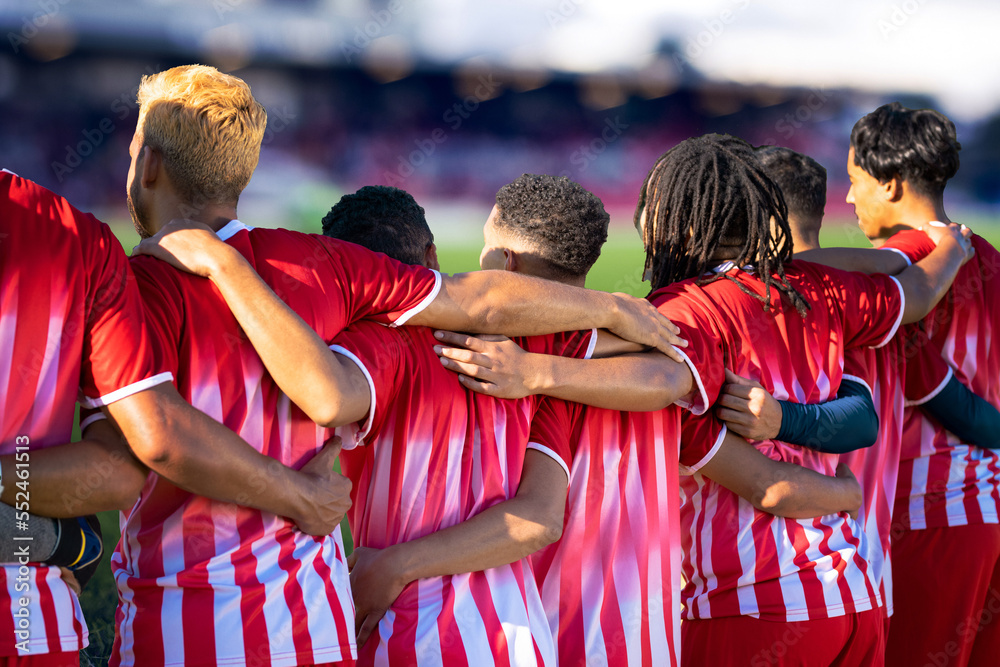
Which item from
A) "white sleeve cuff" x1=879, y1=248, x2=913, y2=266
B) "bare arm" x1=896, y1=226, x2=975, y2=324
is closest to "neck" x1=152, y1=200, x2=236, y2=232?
"bare arm" x1=896, y1=226, x2=975, y2=324

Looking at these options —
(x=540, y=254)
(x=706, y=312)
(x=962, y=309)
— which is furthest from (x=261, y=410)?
(x=962, y=309)

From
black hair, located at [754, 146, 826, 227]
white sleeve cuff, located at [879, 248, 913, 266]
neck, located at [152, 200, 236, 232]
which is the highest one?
black hair, located at [754, 146, 826, 227]

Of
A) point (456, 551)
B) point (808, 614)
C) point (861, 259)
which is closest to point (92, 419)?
point (456, 551)

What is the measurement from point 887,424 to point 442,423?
1.75 meters

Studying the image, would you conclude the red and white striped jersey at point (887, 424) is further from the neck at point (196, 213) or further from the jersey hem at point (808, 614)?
the neck at point (196, 213)

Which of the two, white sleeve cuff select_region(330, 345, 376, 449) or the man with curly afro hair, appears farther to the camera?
the man with curly afro hair

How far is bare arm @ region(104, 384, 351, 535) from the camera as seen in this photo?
1.55 m

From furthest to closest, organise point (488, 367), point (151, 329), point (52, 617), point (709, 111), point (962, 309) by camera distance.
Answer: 1. point (709, 111)
2. point (962, 309)
3. point (488, 367)
4. point (151, 329)
5. point (52, 617)

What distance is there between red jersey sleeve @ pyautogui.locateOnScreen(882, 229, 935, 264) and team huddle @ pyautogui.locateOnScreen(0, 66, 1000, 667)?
17 millimetres

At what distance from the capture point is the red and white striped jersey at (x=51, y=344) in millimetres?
1478

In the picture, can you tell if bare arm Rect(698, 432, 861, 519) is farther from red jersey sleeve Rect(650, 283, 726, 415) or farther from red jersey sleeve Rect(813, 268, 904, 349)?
red jersey sleeve Rect(813, 268, 904, 349)

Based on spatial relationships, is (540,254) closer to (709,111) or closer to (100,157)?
(100,157)

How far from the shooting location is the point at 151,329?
1633mm

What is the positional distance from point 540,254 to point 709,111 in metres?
22.0
